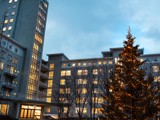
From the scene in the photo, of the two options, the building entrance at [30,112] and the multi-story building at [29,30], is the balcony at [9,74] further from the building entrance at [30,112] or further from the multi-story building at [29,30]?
the building entrance at [30,112]

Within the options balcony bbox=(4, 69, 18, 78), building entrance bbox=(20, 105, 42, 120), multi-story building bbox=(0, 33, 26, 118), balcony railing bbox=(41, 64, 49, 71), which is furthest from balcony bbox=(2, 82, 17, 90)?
balcony railing bbox=(41, 64, 49, 71)

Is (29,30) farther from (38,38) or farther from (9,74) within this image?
(9,74)

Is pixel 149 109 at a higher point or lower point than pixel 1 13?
lower

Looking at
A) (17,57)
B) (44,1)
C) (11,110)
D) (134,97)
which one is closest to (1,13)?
(44,1)

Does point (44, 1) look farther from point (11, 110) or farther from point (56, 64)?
point (11, 110)

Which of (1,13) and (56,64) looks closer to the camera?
(1,13)

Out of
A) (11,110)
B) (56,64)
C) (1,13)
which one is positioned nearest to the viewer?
(11,110)

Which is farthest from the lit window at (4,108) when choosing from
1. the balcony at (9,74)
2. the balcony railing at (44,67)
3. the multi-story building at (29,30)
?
the balcony railing at (44,67)

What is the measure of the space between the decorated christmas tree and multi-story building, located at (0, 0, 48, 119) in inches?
1485

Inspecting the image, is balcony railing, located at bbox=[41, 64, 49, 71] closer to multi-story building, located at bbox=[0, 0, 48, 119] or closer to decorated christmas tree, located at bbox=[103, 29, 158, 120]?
multi-story building, located at bbox=[0, 0, 48, 119]

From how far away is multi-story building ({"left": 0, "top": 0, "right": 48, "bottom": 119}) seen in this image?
60.0m

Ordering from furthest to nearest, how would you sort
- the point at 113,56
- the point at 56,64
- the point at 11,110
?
the point at 56,64
the point at 113,56
the point at 11,110

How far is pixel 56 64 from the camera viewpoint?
97562 mm

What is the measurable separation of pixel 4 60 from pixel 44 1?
102 feet
